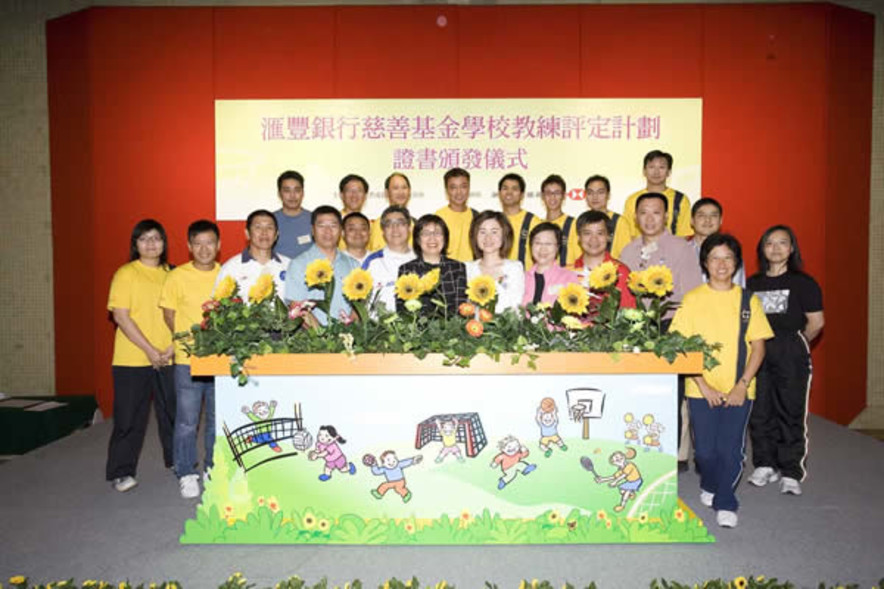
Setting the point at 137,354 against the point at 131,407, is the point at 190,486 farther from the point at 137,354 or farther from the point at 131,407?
the point at 137,354

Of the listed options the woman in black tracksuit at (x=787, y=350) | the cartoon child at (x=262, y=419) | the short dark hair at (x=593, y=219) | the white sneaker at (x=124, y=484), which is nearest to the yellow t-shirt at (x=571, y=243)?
the short dark hair at (x=593, y=219)

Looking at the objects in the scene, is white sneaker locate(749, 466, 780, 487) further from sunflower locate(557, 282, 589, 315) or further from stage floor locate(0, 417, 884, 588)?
sunflower locate(557, 282, 589, 315)

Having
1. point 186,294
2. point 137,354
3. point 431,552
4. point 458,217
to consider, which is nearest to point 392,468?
point 431,552

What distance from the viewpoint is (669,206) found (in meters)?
4.96

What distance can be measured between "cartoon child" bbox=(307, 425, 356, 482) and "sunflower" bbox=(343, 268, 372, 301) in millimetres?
592

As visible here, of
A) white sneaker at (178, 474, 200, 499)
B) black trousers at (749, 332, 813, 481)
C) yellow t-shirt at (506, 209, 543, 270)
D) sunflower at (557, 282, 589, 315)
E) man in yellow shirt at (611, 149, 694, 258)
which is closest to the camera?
sunflower at (557, 282, 589, 315)

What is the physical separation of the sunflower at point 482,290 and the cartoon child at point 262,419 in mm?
1013

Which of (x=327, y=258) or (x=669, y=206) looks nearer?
(x=327, y=258)

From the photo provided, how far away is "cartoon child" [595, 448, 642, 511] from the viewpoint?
2863mm

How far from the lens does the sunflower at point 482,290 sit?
2.85 meters

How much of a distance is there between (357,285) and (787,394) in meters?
2.63

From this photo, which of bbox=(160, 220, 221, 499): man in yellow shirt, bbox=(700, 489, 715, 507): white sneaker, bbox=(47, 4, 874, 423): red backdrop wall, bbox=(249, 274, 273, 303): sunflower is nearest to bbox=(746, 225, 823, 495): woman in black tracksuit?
bbox=(700, 489, 715, 507): white sneaker

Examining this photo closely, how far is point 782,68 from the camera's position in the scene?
5.91 metres

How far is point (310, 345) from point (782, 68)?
5.29 m
